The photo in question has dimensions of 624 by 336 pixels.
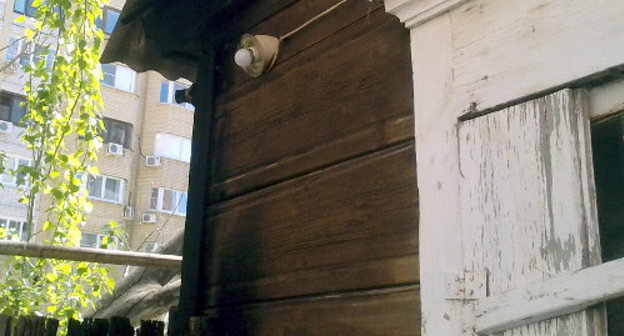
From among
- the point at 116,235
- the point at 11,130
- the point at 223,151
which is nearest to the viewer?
the point at 223,151

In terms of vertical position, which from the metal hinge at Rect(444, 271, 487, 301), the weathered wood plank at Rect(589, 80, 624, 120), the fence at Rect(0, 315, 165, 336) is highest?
the weathered wood plank at Rect(589, 80, 624, 120)

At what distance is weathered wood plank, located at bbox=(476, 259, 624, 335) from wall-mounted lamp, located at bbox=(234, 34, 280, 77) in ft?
4.25

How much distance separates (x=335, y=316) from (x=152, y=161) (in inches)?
790

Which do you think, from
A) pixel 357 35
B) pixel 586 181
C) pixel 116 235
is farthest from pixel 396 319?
pixel 116 235

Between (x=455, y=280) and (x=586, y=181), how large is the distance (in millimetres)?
342

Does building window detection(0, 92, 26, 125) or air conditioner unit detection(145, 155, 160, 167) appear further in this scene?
air conditioner unit detection(145, 155, 160, 167)

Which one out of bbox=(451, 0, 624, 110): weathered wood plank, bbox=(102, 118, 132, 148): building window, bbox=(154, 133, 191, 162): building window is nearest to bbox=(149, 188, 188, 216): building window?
bbox=(154, 133, 191, 162): building window

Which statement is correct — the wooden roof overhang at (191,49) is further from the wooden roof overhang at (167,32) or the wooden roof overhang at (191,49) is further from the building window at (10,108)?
the building window at (10,108)

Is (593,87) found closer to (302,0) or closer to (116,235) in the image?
(302,0)

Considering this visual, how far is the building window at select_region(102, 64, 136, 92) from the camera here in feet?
69.5

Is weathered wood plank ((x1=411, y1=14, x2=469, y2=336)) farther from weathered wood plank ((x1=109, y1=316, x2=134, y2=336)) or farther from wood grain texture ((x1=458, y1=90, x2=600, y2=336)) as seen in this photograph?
weathered wood plank ((x1=109, y1=316, x2=134, y2=336))

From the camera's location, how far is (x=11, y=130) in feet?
60.7

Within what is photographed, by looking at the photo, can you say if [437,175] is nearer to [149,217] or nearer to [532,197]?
[532,197]

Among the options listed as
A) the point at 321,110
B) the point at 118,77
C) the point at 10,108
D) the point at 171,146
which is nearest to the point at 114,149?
the point at 171,146
